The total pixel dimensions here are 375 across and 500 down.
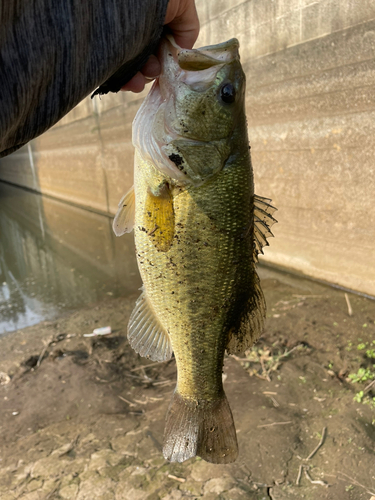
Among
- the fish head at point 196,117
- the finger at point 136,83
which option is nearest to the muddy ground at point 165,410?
the fish head at point 196,117

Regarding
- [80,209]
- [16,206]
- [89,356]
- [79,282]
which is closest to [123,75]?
[89,356]

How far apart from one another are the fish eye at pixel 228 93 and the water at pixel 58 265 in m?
4.97

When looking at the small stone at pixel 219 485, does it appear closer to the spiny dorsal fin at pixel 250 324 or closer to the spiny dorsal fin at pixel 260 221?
the spiny dorsal fin at pixel 250 324

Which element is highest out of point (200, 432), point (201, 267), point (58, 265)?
point (201, 267)

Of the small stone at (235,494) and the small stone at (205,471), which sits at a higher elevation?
the small stone at (235,494)

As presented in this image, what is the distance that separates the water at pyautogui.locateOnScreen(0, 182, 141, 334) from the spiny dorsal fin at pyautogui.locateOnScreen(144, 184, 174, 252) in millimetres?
4576

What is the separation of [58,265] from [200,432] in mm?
6912

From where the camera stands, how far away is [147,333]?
1.91 m

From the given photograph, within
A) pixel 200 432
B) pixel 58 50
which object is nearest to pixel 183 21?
pixel 58 50

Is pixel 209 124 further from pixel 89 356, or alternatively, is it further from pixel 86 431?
pixel 89 356

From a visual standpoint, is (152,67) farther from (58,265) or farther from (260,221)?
(58,265)

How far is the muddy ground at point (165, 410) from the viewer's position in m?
2.55

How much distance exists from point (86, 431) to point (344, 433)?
2.03 metres

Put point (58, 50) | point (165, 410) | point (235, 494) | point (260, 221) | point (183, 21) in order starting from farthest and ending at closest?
1. point (165, 410)
2. point (235, 494)
3. point (260, 221)
4. point (183, 21)
5. point (58, 50)
